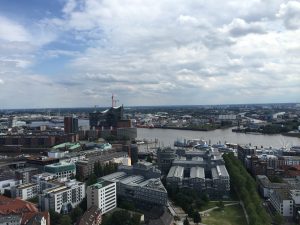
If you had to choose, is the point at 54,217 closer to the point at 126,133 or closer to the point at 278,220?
the point at 278,220

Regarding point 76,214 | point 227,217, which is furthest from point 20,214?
point 227,217

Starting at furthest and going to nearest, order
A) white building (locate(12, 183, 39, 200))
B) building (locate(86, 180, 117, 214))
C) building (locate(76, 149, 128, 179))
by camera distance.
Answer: building (locate(76, 149, 128, 179))
white building (locate(12, 183, 39, 200))
building (locate(86, 180, 117, 214))

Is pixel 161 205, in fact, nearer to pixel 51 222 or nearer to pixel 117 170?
pixel 51 222

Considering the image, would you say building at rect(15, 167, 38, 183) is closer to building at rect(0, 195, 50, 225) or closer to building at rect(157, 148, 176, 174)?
building at rect(0, 195, 50, 225)

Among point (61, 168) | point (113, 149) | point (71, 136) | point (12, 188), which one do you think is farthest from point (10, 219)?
point (71, 136)

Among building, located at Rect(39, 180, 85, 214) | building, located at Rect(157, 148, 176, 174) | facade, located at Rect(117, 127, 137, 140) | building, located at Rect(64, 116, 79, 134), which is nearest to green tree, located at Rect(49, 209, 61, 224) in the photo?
building, located at Rect(39, 180, 85, 214)

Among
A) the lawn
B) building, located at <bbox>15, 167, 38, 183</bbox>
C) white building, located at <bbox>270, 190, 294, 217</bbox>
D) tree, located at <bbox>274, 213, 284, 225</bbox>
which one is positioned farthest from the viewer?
building, located at <bbox>15, 167, 38, 183</bbox>

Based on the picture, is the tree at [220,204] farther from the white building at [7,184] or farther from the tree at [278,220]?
the white building at [7,184]
